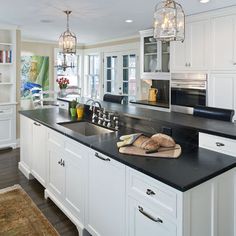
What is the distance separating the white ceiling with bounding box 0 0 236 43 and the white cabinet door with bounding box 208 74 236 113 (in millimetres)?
1010

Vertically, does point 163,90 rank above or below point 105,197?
above

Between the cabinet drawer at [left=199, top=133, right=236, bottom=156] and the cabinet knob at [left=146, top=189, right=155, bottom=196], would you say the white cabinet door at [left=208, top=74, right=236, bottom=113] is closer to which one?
the cabinet drawer at [left=199, top=133, right=236, bottom=156]

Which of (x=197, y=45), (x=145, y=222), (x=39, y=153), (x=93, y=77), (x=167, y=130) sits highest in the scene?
(x=197, y=45)

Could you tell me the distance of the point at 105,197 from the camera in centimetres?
190

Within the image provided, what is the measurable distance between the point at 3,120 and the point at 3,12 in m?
2.05

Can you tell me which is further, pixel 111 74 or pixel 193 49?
pixel 111 74

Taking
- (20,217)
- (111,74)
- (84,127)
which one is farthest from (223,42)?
(111,74)

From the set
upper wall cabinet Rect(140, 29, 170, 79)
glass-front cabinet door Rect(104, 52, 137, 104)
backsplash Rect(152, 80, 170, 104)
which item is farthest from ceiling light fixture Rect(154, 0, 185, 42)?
glass-front cabinet door Rect(104, 52, 137, 104)

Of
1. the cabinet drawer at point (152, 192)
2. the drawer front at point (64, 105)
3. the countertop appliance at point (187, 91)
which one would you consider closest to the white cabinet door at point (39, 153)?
the drawer front at point (64, 105)

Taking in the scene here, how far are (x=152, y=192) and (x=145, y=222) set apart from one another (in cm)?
22

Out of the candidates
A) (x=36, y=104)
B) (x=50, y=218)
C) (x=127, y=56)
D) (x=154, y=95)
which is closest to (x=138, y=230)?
(x=50, y=218)

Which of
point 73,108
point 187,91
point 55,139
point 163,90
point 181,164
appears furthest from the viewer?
point 163,90

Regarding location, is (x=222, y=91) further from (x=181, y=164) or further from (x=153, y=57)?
(x=181, y=164)

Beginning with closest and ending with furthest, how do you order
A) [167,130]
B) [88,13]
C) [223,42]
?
[167,130], [223,42], [88,13]
